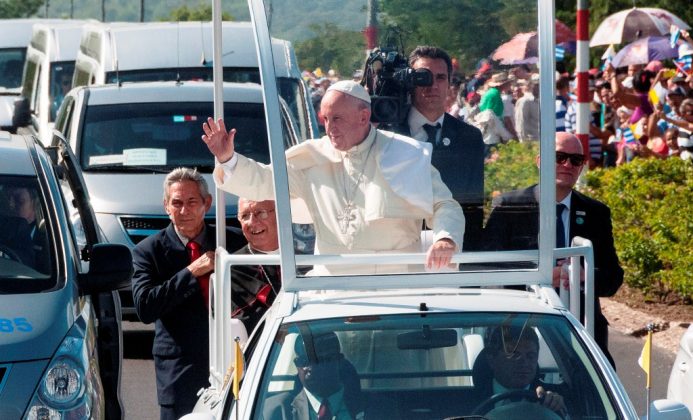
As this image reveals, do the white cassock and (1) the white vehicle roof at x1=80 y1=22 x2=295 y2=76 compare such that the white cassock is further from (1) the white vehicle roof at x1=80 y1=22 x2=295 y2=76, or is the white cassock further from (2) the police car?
(1) the white vehicle roof at x1=80 y1=22 x2=295 y2=76

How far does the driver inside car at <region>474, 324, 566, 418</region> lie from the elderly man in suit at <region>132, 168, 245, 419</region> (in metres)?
1.90

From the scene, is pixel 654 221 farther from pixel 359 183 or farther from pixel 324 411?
pixel 324 411

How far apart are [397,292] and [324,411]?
30.5 inches

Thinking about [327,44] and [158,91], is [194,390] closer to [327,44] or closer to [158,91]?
[327,44]

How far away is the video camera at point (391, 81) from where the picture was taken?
18.5 ft

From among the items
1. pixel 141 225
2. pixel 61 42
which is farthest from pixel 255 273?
pixel 61 42

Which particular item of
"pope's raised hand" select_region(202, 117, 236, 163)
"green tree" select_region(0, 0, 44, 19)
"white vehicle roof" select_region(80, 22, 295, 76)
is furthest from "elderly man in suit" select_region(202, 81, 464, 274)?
"green tree" select_region(0, 0, 44, 19)

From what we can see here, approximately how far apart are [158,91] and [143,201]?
6.23 ft

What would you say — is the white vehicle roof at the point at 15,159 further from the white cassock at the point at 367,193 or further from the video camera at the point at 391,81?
the video camera at the point at 391,81

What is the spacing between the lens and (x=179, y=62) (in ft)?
48.5

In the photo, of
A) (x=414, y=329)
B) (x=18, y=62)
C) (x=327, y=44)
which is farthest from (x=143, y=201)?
(x=18, y=62)

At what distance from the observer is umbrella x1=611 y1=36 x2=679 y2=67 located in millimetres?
22094

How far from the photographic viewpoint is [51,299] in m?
5.90

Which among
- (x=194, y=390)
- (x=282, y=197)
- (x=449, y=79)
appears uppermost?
(x=449, y=79)
